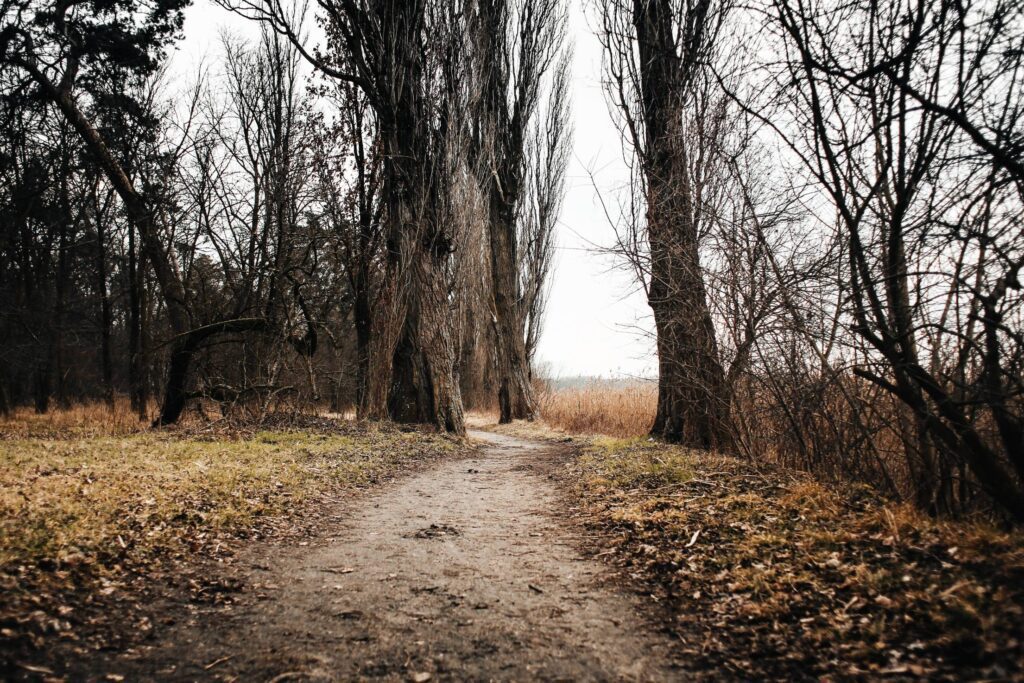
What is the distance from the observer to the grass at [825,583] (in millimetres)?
2111

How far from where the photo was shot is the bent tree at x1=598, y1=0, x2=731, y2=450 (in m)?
6.24

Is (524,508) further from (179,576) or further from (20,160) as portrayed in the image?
(20,160)

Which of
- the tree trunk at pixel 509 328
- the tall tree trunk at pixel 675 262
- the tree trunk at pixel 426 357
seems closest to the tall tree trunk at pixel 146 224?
the tree trunk at pixel 426 357

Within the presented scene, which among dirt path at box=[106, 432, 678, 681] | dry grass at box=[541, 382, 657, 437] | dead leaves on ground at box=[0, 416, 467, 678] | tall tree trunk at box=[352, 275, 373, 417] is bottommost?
dirt path at box=[106, 432, 678, 681]

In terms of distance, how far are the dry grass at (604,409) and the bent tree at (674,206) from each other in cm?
215

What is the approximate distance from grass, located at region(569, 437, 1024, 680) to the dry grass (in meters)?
5.80

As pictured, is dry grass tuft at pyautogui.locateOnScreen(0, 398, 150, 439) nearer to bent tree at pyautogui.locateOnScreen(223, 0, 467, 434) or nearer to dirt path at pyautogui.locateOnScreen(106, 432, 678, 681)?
bent tree at pyautogui.locateOnScreen(223, 0, 467, 434)

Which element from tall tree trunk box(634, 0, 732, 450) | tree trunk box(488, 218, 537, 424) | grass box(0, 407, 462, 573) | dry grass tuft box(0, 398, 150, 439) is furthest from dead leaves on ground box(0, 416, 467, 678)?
tree trunk box(488, 218, 537, 424)

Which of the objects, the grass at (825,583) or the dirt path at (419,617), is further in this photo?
the dirt path at (419,617)

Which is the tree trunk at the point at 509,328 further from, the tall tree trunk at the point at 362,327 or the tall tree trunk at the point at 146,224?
the tall tree trunk at the point at 146,224

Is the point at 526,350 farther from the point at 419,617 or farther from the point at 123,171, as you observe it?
the point at 419,617

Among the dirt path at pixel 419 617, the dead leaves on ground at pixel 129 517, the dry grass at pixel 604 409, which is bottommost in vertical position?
the dirt path at pixel 419 617

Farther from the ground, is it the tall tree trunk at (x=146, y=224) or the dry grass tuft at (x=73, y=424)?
the tall tree trunk at (x=146, y=224)

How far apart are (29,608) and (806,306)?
5.33m
